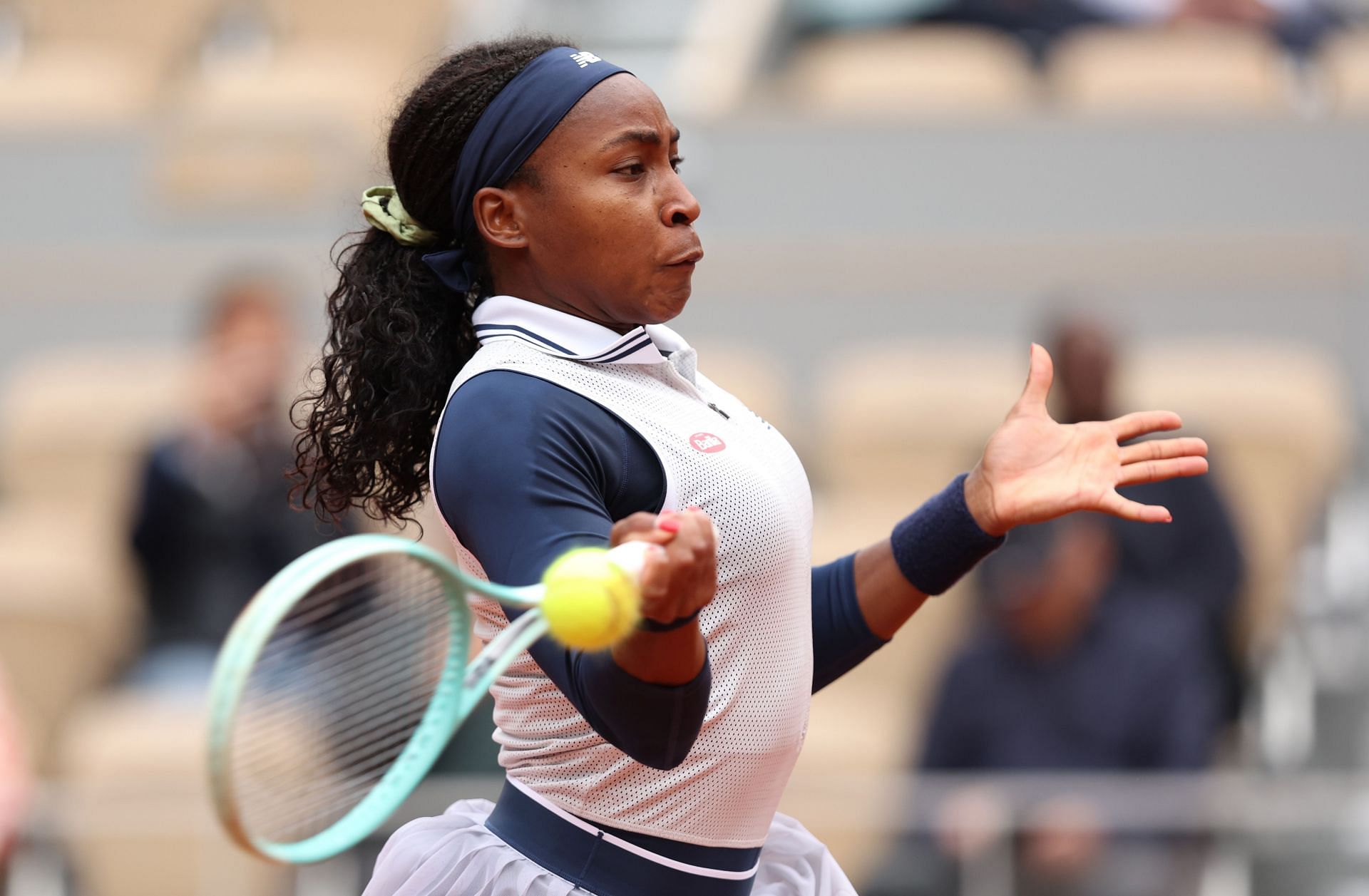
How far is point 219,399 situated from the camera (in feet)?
16.3

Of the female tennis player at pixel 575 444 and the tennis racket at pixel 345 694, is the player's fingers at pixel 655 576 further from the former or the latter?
the female tennis player at pixel 575 444

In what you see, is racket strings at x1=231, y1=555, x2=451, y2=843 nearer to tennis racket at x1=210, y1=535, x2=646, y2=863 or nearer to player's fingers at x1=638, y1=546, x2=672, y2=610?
tennis racket at x1=210, y1=535, x2=646, y2=863

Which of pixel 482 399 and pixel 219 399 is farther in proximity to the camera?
pixel 219 399

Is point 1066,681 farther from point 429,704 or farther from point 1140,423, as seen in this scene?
point 429,704

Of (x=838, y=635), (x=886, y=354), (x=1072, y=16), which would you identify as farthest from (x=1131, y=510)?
(x=1072, y=16)

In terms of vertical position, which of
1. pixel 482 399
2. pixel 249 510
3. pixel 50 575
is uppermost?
pixel 482 399

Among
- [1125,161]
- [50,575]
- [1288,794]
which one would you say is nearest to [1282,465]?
[1125,161]

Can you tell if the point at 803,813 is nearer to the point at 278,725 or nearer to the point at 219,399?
the point at 219,399

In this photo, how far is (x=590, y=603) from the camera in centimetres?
145

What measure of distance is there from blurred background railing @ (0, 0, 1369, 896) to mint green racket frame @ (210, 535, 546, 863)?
2.41 m

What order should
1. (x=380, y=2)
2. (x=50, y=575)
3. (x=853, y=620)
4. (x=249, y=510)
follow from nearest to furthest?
1. (x=853, y=620)
2. (x=249, y=510)
3. (x=50, y=575)
4. (x=380, y=2)

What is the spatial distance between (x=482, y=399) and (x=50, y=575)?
3.75 meters

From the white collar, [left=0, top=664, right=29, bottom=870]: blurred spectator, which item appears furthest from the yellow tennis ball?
[left=0, top=664, right=29, bottom=870]: blurred spectator

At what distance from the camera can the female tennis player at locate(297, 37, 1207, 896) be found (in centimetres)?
176
